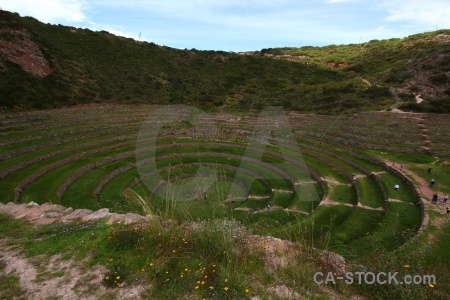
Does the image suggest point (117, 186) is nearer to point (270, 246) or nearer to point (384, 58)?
point (270, 246)

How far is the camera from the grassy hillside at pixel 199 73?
2260 inches

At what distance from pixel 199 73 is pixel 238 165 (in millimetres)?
61745

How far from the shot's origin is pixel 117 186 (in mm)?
30328

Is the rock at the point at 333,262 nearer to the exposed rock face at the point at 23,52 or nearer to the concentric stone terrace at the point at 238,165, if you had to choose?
the concentric stone terrace at the point at 238,165

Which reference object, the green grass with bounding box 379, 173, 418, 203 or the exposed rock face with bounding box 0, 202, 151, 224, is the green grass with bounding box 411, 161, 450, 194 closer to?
the green grass with bounding box 379, 173, 418, 203

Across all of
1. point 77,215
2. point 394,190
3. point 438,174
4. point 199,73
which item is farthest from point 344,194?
point 199,73

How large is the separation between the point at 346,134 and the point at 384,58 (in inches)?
2474

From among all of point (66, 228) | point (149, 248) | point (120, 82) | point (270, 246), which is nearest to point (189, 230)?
point (149, 248)

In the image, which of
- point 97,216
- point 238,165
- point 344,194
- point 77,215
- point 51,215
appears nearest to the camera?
point 97,216

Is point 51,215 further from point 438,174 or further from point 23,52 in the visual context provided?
point 23,52

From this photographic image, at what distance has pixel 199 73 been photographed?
303 ft

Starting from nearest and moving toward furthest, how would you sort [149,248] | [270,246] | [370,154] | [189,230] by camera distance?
[149,248]
[189,230]
[270,246]
[370,154]

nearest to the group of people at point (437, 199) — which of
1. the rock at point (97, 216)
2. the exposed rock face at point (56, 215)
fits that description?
the exposed rock face at point (56, 215)

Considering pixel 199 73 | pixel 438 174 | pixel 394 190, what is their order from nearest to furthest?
pixel 394 190 → pixel 438 174 → pixel 199 73
